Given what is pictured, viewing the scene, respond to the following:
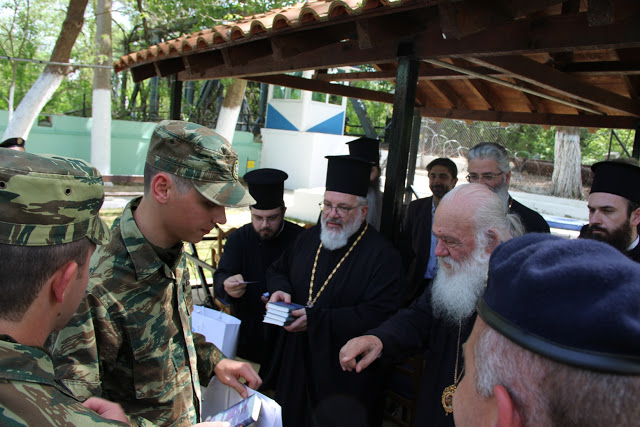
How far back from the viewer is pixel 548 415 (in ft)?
2.52

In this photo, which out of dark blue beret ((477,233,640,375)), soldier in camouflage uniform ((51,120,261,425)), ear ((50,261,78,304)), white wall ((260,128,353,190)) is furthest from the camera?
white wall ((260,128,353,190))

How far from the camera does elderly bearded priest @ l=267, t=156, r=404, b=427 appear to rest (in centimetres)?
306

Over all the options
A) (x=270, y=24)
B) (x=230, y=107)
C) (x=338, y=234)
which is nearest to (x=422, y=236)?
(x=338, y=234)

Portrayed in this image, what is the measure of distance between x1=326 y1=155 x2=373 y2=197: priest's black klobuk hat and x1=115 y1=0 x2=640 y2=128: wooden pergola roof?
Result: 780 mm

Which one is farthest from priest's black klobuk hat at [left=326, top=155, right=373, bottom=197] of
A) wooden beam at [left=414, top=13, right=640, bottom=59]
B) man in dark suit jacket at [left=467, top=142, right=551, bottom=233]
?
man in dark suit jacket at [left=467, top=142, right=551, bottom=233]

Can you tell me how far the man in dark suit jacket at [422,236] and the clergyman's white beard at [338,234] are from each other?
3.43 feet

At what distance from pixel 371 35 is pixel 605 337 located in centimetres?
252

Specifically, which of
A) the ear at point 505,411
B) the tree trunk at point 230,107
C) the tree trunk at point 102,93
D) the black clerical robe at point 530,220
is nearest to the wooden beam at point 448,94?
the black clerical robe at point 530,220

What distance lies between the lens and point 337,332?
305cm

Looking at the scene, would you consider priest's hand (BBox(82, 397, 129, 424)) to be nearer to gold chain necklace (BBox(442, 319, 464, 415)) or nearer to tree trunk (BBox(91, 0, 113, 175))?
gold chain necklace (BBox(442, 319, 464, 415))

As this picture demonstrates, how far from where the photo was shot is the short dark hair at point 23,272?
1.05 meters

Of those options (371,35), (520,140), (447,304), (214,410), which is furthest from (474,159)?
(520,140)

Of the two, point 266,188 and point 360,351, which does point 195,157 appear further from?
point 266,188

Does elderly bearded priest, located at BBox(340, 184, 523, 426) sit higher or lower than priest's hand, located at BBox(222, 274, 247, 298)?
higher
